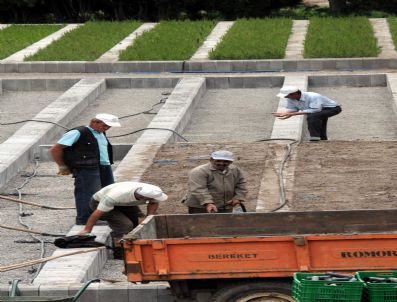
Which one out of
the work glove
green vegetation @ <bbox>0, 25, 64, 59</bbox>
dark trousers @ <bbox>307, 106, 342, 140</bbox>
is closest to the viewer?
the work glove

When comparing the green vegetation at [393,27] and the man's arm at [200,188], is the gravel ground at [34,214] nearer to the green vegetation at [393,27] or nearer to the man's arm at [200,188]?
the man's arm at [200,188]

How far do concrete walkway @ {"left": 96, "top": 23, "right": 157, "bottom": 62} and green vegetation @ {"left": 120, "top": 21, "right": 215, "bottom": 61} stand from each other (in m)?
0.23

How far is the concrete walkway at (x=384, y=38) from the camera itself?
30938 mm

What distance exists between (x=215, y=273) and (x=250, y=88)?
16170mm

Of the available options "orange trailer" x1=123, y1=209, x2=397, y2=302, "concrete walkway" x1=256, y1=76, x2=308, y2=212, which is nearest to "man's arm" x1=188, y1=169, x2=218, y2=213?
"concrete walkway" x1=256, y1=76, x2=308, y2=212

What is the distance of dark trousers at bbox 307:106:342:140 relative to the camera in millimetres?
20891

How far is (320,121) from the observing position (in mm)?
21078

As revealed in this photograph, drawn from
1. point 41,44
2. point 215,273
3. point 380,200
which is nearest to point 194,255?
point 215,273

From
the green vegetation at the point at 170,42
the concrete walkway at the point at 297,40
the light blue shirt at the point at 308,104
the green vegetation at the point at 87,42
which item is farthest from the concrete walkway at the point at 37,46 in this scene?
the light blue shirt at the point at 308,104

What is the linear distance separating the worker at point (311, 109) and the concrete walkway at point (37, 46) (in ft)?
39.8

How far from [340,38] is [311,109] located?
12.6 meters

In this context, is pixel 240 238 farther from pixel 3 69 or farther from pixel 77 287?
pixel 3 69

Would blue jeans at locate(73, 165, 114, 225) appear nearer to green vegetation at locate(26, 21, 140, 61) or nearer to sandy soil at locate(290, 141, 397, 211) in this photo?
sandy soil at locate(290, 141, 397, 211)

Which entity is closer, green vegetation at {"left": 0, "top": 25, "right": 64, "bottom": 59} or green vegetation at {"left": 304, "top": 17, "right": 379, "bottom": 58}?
green vegetation at {"left": 304, "top": 17, "right": 379, "bottom": 58}
